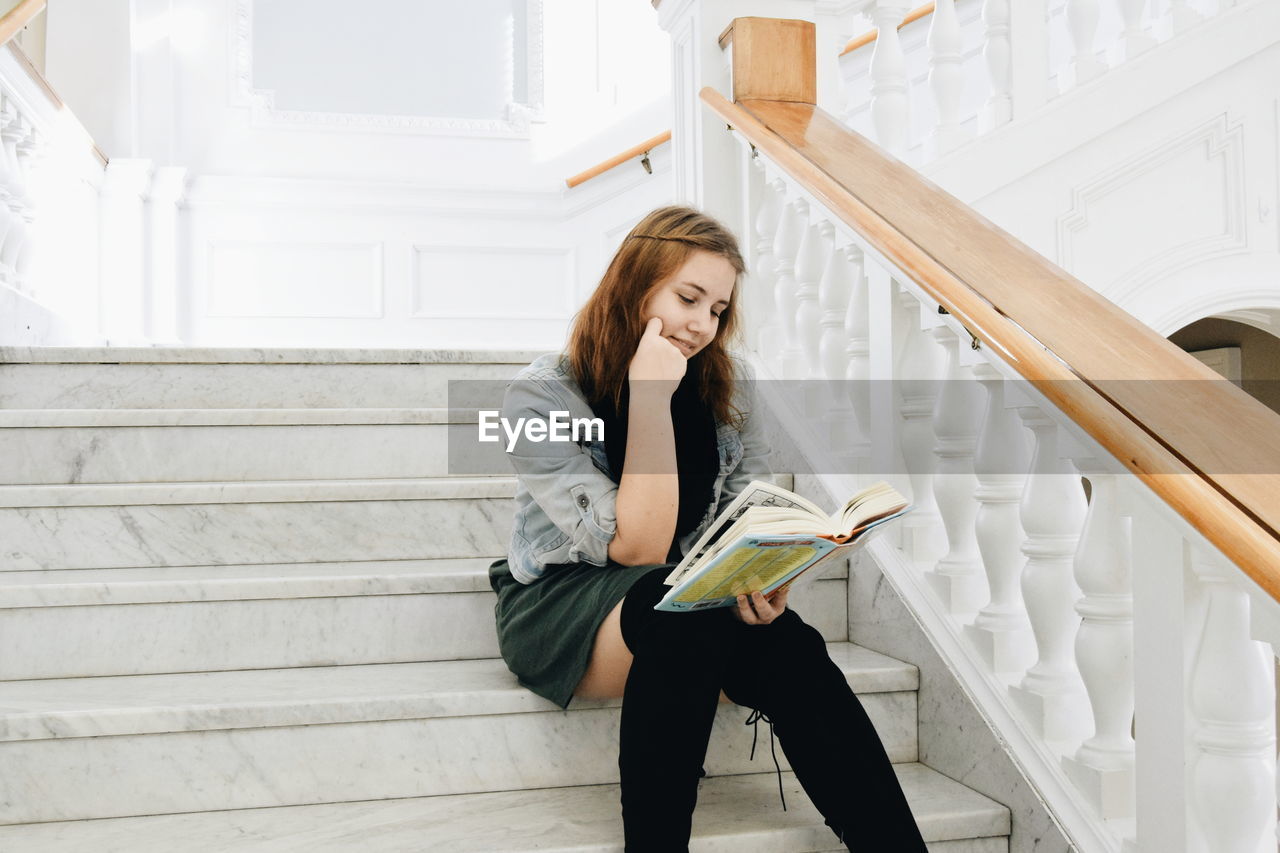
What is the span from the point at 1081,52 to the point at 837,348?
1.19 metres

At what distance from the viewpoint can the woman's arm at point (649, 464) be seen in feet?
4.22

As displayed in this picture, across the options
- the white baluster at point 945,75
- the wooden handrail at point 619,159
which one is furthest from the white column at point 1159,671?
the wooden handrail at point 619,159

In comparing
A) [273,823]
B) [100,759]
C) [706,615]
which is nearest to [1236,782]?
[706,615]

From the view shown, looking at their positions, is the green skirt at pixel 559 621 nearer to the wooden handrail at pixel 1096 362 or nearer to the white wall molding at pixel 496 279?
the wooden handrail at pixel 1096 362

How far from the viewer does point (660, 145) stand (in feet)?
11.8

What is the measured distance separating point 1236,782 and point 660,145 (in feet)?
9.89

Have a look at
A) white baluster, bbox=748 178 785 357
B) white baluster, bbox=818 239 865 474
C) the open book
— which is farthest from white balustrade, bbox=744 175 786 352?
the open book

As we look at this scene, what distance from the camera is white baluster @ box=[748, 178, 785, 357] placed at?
196 centimetres

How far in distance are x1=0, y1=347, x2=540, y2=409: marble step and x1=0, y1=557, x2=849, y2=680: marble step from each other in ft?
2.01

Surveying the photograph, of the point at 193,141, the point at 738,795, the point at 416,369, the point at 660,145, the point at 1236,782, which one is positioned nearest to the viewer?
the point at 1236,782

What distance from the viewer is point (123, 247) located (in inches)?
141

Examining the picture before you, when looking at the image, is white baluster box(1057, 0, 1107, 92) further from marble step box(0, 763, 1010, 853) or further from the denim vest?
marble step box(0, 763, 1010, 853)

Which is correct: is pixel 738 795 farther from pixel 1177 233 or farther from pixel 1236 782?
pixel 1177 233

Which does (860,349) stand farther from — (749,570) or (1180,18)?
(1180,18)
